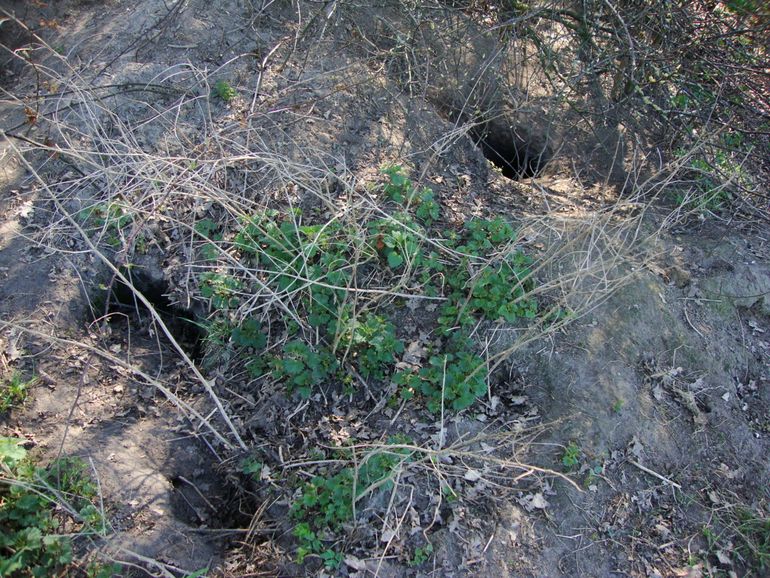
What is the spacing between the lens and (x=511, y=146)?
5.65 m

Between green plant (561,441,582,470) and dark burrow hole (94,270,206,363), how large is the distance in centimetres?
255

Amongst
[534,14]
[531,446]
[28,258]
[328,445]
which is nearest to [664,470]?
[531,446]

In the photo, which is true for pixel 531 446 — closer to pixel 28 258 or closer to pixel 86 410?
pixel 86 410

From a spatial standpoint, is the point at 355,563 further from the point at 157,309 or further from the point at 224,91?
the point at 224,91

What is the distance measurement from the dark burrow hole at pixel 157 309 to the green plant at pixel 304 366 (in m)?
0.84

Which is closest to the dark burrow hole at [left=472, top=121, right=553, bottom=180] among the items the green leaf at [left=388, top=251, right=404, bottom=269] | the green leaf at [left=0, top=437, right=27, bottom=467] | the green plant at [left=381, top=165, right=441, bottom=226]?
the green plant at [left=381, top=165, right=441, bottom=226]

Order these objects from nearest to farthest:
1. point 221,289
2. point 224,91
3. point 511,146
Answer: point 221,289 → point 224,91 → point 511,146

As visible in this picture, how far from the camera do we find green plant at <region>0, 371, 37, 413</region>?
3.47 meters

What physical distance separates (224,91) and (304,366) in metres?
2.54

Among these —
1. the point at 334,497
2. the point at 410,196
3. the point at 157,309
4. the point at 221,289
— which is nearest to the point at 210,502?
the point at 334,497

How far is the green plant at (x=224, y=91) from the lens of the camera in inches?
190

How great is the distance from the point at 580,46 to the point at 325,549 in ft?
14.2

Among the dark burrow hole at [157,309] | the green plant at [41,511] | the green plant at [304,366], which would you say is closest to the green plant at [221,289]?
the dark burrow hole at [157,309]

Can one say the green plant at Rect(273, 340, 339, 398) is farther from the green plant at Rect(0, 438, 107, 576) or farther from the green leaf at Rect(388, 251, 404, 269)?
the green plant at Rect(0, 438, 107, 576)
